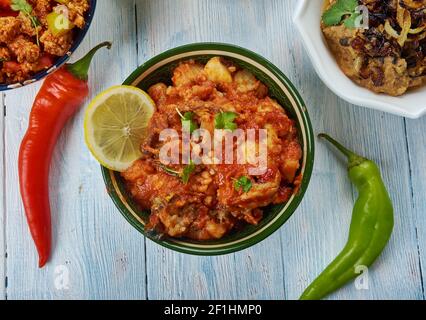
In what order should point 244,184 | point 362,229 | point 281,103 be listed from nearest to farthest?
1. point 244,184
2. point 281,103
3. point 362,229

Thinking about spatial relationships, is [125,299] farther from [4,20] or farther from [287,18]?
[287,18]

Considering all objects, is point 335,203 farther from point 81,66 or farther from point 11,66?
point 11,66

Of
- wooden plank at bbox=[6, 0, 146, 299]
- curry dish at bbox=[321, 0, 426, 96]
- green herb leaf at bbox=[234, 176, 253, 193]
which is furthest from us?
wooden plank at bbox=[6, 0, 146, 299]

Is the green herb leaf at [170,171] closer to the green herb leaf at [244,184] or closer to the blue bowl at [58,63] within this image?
the green herb leaf at [244,184]

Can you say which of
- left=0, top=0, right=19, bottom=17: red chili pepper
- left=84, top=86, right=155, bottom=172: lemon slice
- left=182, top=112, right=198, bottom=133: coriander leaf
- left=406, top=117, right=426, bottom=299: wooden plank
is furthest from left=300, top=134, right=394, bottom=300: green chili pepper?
left=0, top=0, right=19, bottom=17: red chili pepper

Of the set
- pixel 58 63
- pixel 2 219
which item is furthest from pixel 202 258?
pixel 58 63

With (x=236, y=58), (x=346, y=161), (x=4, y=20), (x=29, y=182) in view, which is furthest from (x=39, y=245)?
(x=346, y=161)

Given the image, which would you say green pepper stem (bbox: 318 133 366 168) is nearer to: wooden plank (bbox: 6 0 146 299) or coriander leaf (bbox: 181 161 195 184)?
coriander leaf (bbox: 181 161 195 184)
